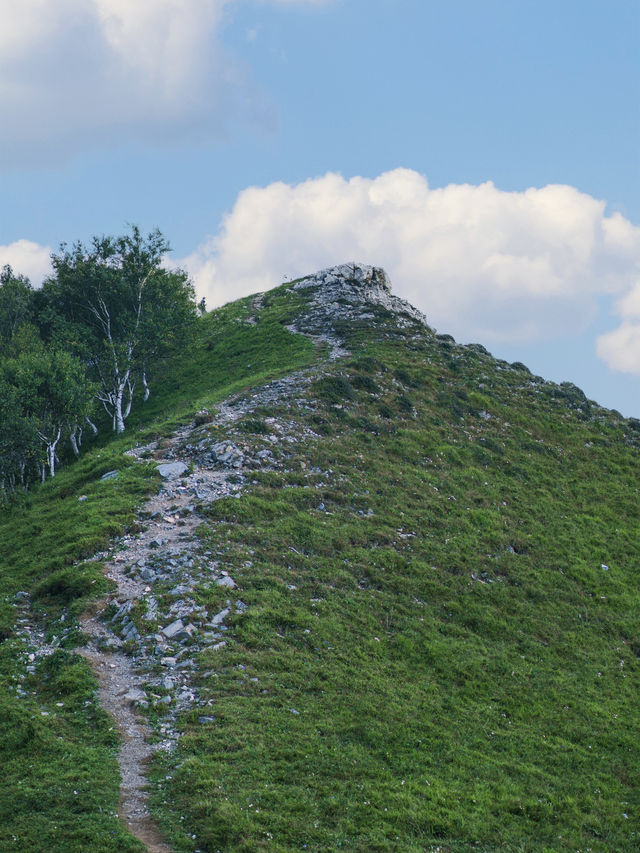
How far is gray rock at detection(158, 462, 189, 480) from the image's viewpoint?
3297cm

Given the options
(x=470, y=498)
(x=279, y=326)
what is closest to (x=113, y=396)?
(x=279, y=326)

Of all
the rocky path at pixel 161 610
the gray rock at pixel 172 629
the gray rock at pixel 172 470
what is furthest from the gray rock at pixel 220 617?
the gray rock at pixel 172 470

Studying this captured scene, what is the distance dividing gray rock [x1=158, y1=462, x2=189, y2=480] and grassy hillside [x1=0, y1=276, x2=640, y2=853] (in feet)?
2.68

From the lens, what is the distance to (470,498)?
123 ft

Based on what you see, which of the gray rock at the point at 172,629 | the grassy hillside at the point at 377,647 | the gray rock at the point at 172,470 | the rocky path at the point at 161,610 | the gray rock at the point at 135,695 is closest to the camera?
the grassy hillside at the point at 377,647

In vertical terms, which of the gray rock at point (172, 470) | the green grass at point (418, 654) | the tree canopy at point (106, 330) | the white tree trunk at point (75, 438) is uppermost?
the tree canopy at point (106, 330)

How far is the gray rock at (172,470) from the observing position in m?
33.0

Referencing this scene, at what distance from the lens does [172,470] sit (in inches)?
1314

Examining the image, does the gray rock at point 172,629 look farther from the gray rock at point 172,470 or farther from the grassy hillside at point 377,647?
the gray rock at point 172,470

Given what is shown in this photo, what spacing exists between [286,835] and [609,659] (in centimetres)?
1854

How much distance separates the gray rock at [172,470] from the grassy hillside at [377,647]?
2.68 feet

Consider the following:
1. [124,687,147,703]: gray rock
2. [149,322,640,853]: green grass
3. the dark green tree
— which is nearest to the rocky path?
[124,687,147,703]: gray rock

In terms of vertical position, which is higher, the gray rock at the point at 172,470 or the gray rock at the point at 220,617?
the gray rock at the point at 172,470

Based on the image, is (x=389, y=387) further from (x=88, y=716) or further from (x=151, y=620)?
(x=88, y=716)
